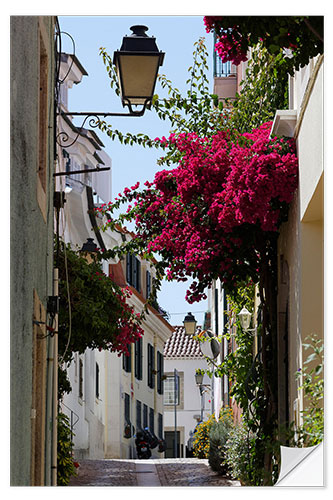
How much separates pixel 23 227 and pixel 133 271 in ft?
93.5

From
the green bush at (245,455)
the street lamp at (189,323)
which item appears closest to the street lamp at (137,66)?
the green bush at (245,455)

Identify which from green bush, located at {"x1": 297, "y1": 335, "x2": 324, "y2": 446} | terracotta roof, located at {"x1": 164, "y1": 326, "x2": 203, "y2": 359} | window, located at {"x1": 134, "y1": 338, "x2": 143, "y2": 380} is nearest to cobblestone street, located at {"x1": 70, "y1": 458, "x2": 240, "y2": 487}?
green bush, located at {"x1": 297, "y1": 335, "x2": 324, "y2": 446}

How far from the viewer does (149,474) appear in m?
18.2

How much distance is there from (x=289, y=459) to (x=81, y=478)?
809 cm

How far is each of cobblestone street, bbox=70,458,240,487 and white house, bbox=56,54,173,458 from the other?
2.46 metres

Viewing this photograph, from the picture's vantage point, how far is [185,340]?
186 ft

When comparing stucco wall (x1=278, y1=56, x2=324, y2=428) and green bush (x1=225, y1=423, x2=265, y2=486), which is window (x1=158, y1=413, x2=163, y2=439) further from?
stucco wall (x1=278, y1=56, x2=324, y2=428)

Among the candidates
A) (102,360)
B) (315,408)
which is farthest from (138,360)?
(315,408)

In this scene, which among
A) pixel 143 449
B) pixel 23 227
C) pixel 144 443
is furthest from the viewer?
pixel 144 443

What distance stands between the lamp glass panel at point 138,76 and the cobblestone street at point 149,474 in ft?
20.4

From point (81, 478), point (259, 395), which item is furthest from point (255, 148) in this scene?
point (81, 478)

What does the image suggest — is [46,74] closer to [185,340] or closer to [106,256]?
[106,256]

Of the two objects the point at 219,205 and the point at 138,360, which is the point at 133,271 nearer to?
the point at 138,360
